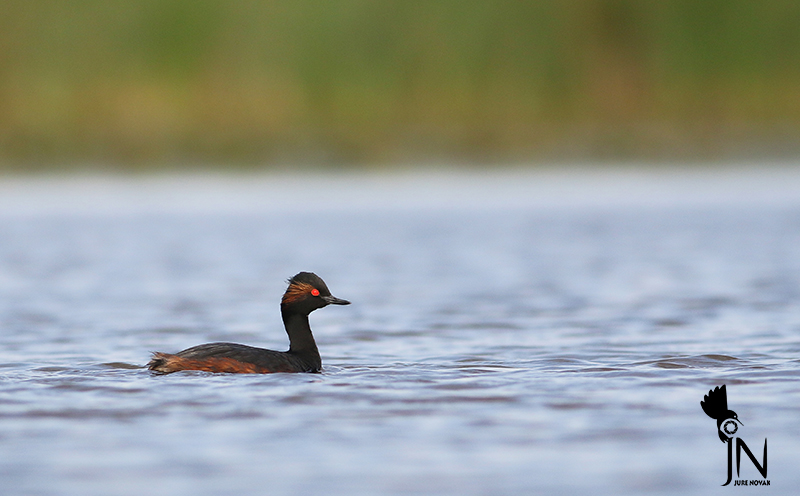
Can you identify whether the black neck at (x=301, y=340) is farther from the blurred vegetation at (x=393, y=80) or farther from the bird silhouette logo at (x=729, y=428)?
the blurred vegetation at (x=393, y=80)

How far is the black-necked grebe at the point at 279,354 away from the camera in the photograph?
35.1ft

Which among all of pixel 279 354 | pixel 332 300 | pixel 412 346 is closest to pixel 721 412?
pixel 279 354

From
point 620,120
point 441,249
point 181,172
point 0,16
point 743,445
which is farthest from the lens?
point 0,16

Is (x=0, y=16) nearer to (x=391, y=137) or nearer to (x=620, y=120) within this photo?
(x=391, y=137)

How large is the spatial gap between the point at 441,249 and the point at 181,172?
18.0 m

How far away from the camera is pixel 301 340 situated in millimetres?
11641

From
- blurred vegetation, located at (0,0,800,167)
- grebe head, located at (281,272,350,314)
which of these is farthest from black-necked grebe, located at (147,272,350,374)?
blurred vegetation, located at (0,0,800,167)

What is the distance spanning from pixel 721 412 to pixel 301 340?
392 centimetres

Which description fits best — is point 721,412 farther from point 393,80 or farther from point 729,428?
point 393,80

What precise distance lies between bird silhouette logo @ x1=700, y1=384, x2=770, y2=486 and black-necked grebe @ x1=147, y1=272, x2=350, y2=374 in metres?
A: 3.34

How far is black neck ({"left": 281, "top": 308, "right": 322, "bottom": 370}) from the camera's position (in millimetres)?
11453

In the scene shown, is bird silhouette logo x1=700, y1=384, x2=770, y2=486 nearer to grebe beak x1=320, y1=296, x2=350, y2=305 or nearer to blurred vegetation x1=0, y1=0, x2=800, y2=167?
grebe beak x1=320, y1=296, x2=350, y2=305

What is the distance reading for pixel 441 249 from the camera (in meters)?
23.5

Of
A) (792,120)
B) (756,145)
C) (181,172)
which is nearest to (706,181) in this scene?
(756,145)
